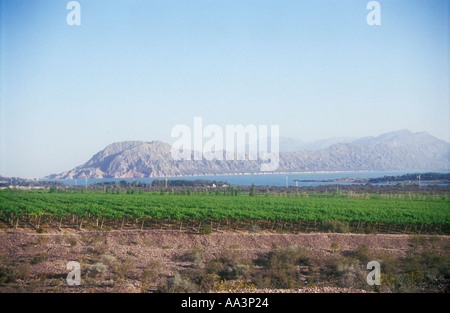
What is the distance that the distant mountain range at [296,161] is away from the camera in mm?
86562

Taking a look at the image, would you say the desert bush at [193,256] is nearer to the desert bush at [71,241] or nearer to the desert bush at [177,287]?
the desert bush at [177,287]

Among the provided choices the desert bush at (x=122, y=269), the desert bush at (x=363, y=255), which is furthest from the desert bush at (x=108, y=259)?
the desert bush at (x=363, y=255)

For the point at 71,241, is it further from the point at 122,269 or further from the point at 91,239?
the point at 122,269

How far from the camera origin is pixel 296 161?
128125 millimetres

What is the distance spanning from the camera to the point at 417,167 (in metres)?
83.9

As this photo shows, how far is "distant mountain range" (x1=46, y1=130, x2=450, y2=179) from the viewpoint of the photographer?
8656cm

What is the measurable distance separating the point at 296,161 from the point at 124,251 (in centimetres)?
11854

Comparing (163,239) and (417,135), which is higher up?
(417,135)

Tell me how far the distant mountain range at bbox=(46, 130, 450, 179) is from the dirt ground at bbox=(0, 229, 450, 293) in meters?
76.1
